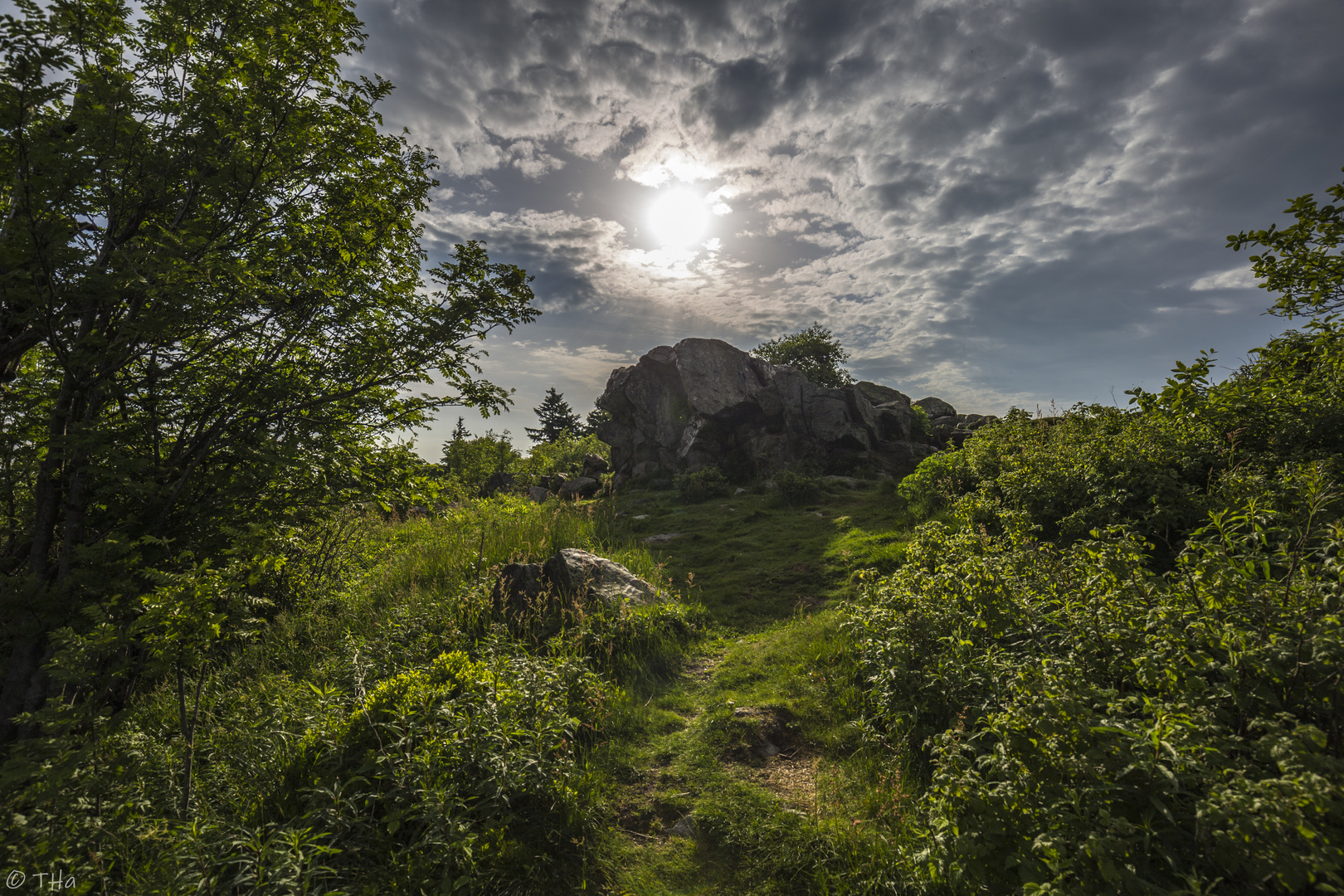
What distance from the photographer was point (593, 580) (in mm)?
7309

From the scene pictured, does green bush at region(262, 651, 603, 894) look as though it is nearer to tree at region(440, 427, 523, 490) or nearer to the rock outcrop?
the rock outcrop

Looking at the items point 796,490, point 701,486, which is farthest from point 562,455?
point 796,490

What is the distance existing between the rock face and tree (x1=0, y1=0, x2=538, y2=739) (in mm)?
19316

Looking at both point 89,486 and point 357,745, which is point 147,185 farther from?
point 357,745

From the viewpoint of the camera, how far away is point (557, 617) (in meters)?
6.70

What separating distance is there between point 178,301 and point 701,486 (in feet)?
58.3

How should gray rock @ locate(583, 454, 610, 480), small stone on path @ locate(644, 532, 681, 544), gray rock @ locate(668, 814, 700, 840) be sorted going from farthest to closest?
1. gray rock @ locate(583, 454, 610, 480)
2. small stone on path @ locate(644, 532, 681, 544)
3. gray rock @ locate(668, 814, 700, 840)

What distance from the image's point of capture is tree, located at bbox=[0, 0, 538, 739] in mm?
3775

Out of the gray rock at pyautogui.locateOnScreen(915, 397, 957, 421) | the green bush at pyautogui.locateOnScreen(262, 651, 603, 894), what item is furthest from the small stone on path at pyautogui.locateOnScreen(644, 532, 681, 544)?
the gray rock at pyautogui.locateOnScreen(915, 397, 957, 421)

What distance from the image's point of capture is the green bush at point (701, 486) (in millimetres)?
20656

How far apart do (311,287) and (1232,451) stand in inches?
369

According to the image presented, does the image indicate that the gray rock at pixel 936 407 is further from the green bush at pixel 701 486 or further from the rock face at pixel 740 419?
the green bush at pixel 701 486

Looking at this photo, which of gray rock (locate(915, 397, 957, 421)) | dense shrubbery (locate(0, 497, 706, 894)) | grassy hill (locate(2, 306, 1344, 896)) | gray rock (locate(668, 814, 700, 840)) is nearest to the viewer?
grassy hill (locate(2, 306, 1344, 896))

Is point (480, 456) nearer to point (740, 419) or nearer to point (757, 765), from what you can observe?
point (740, 419)
